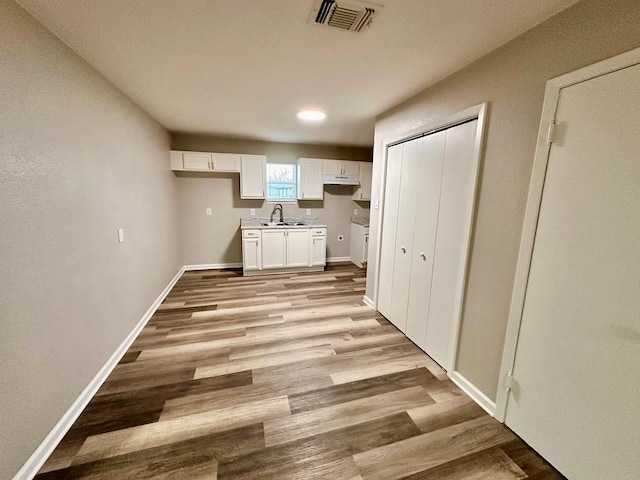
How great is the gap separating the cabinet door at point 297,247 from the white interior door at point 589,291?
350 cm

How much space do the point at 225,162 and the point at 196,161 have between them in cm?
45

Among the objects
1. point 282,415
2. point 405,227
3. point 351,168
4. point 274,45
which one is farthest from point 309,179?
point 282,415

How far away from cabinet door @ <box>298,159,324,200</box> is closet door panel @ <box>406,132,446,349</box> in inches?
105

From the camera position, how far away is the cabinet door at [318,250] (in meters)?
4.67

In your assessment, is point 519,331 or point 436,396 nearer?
point 519,331

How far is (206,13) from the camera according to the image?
4.31 ft

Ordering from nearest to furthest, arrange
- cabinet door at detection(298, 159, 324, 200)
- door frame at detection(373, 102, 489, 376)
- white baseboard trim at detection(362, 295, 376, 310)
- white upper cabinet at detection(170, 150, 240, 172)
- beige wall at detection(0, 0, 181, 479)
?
1. beige wall at detection(0, 0, 181, 479)
2. door frame at detection(373, 102, 489, 376)
3. white baseboard trim at detection(362, 295, 376, 310)
4. white upper cabinet at detection(170, 150, 240, 172)
5. cabinet door at detection(298, 159, 324, 200)

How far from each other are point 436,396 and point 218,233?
4.17 metres

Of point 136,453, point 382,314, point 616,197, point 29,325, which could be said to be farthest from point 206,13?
point 382,314

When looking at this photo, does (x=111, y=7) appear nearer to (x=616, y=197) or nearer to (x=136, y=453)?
(x=136, y=453)

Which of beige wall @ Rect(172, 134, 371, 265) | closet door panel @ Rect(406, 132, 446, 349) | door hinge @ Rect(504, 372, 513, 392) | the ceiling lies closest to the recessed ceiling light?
the ceiling

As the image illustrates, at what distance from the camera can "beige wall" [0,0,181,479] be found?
46.4 inches

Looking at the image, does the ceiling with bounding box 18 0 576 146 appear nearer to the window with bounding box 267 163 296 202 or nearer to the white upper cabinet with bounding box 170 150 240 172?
the white upper cabinet with bounding box 170 150 240 172

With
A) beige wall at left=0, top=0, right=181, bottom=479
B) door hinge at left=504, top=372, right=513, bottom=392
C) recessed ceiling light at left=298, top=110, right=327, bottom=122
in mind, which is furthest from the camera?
recessed ceiling light at left=298, top=110, right=327, bottom=122
